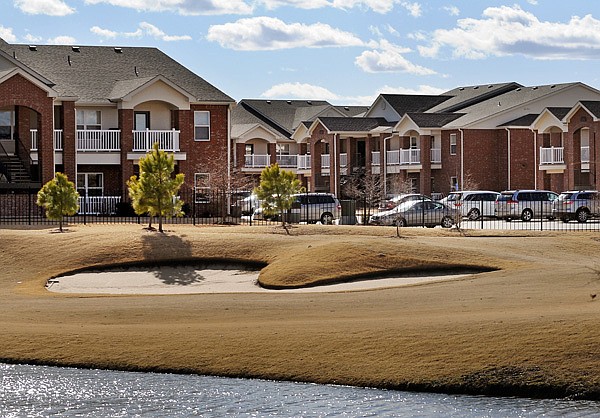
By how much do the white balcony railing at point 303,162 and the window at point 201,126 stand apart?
31625 mm

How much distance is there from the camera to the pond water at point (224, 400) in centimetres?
1694

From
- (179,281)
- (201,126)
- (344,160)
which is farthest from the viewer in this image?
(344,160)

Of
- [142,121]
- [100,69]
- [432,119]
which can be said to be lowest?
[142,121]

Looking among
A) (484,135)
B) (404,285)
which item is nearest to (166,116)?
(484,135)

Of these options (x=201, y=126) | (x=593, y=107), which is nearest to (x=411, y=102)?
(x=593, y=107)

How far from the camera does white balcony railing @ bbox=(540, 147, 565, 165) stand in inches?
2886

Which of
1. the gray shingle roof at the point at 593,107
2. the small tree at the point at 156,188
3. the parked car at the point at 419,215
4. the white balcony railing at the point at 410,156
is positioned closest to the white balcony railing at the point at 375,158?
the white balcony railing at the point at 410,156

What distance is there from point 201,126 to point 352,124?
28.8 meters

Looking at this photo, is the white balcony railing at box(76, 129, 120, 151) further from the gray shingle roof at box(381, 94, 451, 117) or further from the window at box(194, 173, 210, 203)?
the gray shingle roof at box(381, 94, 451, 117)

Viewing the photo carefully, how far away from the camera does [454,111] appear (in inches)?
3413

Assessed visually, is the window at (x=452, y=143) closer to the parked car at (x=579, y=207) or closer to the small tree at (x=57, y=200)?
the parked car at (x=579, y=207)

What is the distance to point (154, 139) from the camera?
194 feet

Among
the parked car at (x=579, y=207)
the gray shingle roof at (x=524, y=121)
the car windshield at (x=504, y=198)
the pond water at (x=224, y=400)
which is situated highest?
the gray shingle roof at (x=524, y=121)

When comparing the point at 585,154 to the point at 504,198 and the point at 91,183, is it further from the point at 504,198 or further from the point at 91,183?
the point at 91,183
